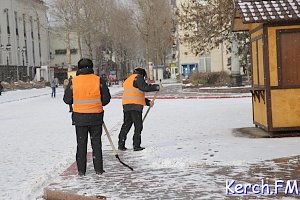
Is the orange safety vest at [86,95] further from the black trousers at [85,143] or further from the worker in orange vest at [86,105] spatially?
the black trousers at [85,143]

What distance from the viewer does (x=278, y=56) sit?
36.1ft

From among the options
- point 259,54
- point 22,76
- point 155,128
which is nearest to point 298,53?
point 259,54

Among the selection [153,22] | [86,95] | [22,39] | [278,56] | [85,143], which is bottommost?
[85,143]

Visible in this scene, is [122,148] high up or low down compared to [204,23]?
down

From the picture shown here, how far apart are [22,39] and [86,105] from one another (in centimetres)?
7826

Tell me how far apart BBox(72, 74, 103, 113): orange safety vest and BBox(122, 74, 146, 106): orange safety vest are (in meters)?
2.40

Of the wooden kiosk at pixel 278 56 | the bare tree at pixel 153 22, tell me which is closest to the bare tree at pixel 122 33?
the bare tree at pixel 153 22

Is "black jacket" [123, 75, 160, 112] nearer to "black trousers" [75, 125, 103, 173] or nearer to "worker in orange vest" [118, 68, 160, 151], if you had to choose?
"worker in orange vest" [118, 68, 160, 151]

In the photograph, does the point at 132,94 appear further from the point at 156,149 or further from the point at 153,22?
the point at 153,22

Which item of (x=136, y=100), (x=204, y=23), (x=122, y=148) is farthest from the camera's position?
(x=204, y=23)

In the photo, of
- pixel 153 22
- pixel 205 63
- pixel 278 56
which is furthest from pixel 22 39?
pixel 278 56

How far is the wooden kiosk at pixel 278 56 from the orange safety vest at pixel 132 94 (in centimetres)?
254

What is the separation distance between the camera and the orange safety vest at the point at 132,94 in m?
10.6

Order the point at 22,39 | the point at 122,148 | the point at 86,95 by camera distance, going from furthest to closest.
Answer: the point at 22,39 < the point at 122,148 < the point at 86,95
